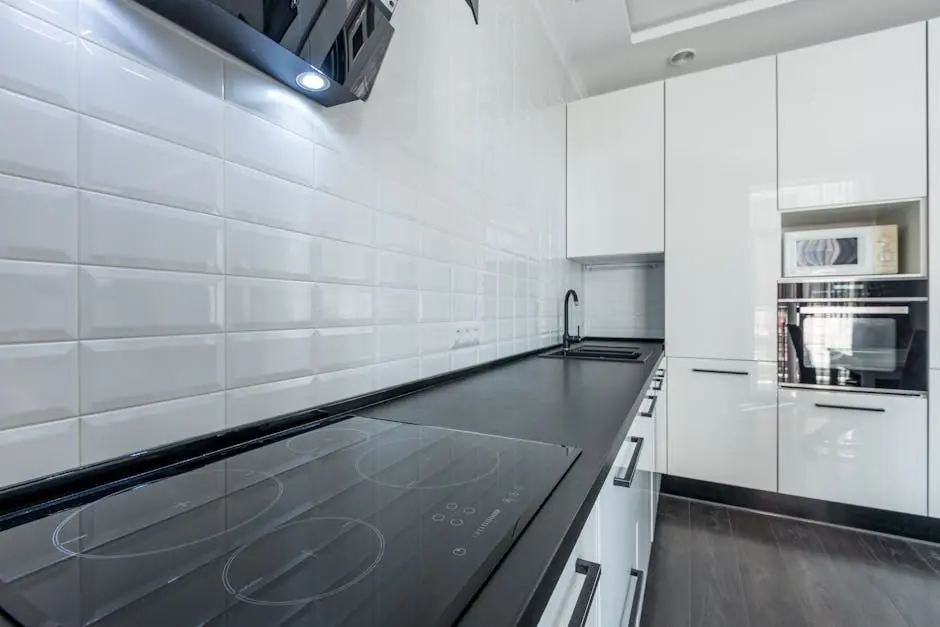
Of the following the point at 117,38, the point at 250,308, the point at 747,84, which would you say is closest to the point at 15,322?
the point at 250,308

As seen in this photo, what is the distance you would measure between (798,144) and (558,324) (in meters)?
1.55

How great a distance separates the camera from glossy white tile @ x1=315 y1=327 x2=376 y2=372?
2.97 ft

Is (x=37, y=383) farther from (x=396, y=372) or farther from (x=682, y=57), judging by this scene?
(x=682, y=57)

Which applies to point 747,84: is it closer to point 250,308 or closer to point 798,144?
point 798,144

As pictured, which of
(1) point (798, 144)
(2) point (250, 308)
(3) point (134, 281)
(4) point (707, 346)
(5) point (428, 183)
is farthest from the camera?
(4) point (707, 346)

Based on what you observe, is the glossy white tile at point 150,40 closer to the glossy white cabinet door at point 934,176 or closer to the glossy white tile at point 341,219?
the glossy white tile at point 341,219

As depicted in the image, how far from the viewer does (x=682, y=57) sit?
2713 mm

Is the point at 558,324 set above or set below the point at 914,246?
below

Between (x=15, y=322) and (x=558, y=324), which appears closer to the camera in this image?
(x=15, y=322)

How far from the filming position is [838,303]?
6.90 ft

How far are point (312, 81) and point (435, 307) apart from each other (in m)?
0.67

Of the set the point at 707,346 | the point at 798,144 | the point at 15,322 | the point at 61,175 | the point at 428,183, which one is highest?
the point at 798,144

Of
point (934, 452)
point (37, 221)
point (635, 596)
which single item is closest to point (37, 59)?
point (37, 221)

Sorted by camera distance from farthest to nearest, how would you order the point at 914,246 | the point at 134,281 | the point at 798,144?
the point at 798,144 → the point at 914,246 → the point at 134,281
